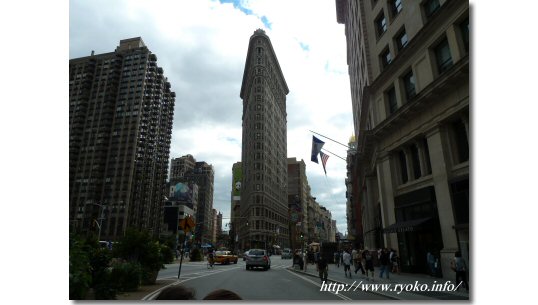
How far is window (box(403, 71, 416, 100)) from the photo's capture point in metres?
18.7

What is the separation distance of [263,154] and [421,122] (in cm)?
8424

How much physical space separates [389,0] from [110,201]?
95856 mm

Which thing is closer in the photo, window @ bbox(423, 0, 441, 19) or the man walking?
the man walking

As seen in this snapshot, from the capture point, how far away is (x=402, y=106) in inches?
714

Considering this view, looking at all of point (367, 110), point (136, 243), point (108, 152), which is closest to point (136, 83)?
point (367, 110)

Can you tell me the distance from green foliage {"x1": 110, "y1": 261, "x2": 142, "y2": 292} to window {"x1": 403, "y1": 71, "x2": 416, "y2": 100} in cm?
1652

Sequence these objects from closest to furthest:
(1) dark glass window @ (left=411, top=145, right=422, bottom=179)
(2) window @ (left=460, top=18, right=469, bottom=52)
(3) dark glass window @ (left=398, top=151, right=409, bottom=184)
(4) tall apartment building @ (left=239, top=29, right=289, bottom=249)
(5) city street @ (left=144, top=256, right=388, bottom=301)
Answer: (5) city street @ (left=144, top=256, right=388, bottom=301) < (2) window @ (left=460, top=18, right=469, bottom=52) < (1) dark glass window @ (left=411, top=145, right=422, bottom=179) < (3) dark glass window @ (left=398, top=151, right=409, bottom=184) < (4) tall apartment building @ (left=239, top=29, right=289, bottom=249)

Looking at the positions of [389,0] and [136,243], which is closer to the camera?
[136,243]

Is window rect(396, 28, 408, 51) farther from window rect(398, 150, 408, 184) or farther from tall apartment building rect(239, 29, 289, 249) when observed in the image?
tall apartment building rect(239, 29, 289, 249)

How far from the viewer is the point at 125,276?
10672 mm

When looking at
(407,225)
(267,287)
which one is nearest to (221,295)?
(267,287)

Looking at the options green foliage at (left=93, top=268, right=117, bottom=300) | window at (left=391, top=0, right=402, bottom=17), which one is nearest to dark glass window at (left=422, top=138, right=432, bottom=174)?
window at (left=391, top=0, right=402, bottom=17)
